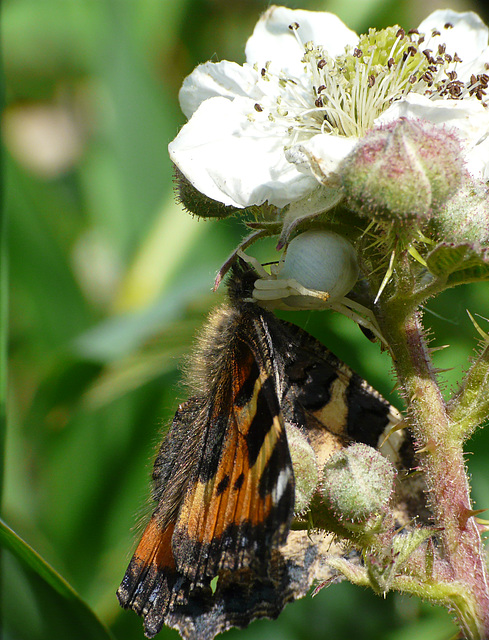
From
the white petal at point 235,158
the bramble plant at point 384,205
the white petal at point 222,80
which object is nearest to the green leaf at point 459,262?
the bramble plant at point 384,205

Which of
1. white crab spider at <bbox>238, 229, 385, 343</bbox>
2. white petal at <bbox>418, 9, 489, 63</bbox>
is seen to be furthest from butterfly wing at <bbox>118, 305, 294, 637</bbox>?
white petal at <bbox>418, 9, 489, 63</bbox>

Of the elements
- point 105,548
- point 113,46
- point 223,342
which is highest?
point 113,46

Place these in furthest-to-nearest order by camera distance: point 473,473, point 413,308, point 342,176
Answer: point 473,473, point 413,308, point 342,176

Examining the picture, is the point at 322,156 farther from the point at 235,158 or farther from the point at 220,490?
the point at 220,490

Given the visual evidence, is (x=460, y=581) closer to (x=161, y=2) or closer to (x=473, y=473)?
(x=473, y=473)

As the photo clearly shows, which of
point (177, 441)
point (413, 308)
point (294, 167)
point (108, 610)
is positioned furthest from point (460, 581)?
point (108, 610)

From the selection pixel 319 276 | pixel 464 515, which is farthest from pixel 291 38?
pixel 464 515
